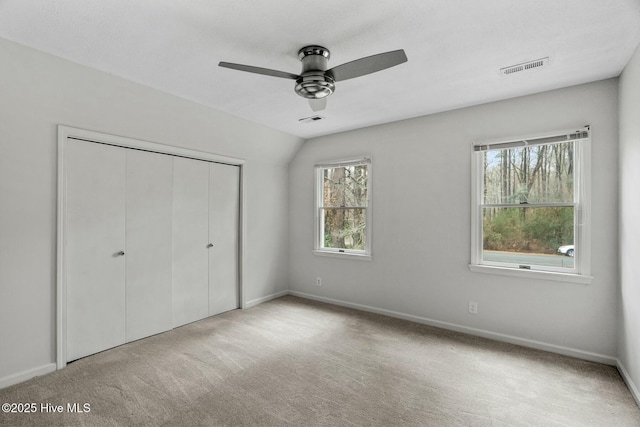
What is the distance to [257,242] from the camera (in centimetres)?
459

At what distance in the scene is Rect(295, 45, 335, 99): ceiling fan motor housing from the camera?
217 centimetres

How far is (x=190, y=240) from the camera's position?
3762 millimetres

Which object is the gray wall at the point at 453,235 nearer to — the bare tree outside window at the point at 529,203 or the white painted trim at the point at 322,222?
the white painted trim at the point at 322,222

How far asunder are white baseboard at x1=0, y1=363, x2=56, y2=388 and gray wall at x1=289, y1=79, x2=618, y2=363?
3.08 metres

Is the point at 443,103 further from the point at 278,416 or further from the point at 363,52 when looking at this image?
the point at 278,416

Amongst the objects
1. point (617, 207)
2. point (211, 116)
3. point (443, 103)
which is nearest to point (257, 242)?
point (211, 116)

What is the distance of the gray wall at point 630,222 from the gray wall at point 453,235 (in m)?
0.17

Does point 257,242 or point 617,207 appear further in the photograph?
point 257,242

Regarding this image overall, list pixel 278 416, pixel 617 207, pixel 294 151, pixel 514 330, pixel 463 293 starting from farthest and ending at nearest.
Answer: pixel 294 151 < pixel 463 293 < pixel 514 330 < pixel 617 207 < pixel 278 416

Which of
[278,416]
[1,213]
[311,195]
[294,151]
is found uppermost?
[294,151]

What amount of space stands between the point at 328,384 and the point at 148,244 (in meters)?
2.35

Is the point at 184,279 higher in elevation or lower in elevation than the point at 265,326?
higher

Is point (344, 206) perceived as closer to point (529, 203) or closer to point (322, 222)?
point (322, 222)

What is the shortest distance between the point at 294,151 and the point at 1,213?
3.40 metres
